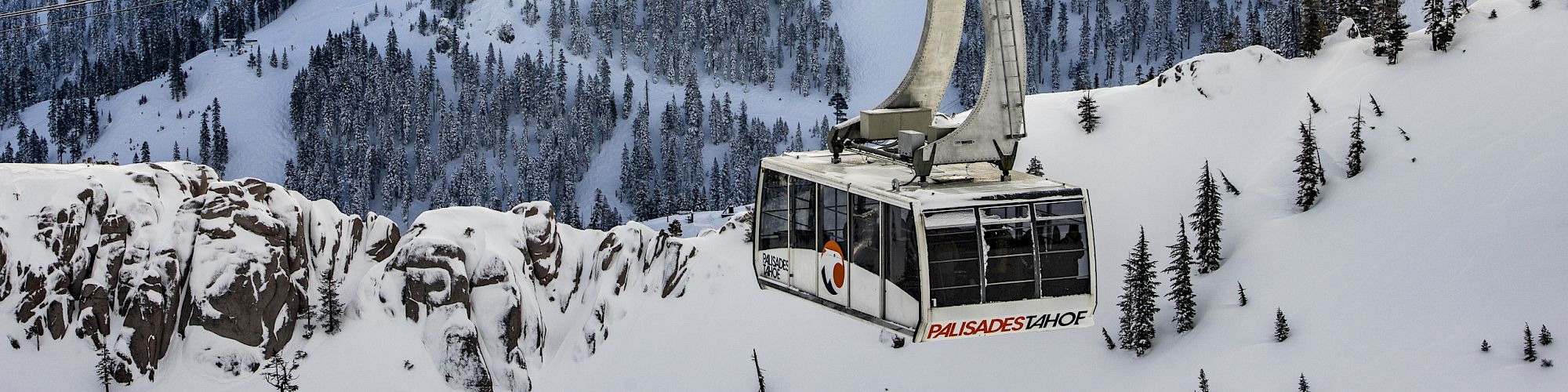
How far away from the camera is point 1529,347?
57812mm

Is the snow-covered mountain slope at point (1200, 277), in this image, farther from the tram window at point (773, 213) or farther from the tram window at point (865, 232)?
the tram window at point (865, 232)

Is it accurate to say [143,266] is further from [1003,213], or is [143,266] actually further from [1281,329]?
[1003,213]

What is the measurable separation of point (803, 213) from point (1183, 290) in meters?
49.5

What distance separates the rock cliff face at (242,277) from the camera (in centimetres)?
8056

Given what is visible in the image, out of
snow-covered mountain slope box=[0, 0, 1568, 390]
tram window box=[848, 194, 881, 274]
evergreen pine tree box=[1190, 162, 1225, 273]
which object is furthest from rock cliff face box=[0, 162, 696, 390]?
tram window box=[848, 194, 881, 274]

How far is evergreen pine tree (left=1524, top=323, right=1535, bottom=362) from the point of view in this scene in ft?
189

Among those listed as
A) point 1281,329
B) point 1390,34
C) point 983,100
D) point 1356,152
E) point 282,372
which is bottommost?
point 282,372

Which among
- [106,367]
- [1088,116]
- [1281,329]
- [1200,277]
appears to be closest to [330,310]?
[106,367]

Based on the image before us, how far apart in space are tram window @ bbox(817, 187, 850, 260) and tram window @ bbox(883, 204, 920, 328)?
112 cm

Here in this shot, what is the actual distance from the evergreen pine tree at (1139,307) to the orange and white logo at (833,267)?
48.8 metres

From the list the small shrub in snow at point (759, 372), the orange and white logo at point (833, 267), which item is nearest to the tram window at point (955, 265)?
the orange and white logo at point (833, 267)

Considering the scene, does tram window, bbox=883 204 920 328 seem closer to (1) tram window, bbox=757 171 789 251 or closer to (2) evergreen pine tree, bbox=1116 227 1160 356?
(1) tram window, bbox=757 171 789 251

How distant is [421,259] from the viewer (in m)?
85.1

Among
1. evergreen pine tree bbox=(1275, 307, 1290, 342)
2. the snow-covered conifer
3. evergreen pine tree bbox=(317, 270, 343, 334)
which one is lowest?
evergreen pine tree bbox=(317, 270, 343, 334)
